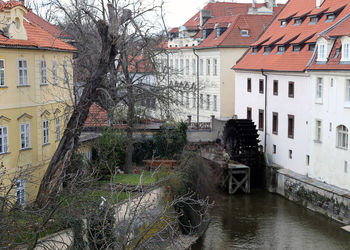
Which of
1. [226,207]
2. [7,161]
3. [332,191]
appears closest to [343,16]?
[332,191]

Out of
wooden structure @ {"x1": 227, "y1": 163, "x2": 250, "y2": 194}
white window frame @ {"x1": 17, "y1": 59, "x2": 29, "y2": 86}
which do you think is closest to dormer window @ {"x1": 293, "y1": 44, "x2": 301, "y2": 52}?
wooden structure @ {"x1": 227, "y1": 163, "x2": 250, "y2": 194}

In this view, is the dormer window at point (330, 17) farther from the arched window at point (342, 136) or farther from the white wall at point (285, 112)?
the arched window at point (342, 136)

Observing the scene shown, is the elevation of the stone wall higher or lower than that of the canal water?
higher

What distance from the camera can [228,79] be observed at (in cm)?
3594

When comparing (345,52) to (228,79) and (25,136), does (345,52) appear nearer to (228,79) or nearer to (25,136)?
(25,136)

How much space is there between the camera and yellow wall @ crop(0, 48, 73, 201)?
1616cm

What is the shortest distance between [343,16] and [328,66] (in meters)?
3.05

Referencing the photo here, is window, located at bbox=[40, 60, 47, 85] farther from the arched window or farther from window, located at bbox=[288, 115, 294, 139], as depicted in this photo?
window, located at bbox=[288, 115, 294, 139]

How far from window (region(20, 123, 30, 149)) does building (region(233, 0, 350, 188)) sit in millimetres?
11235

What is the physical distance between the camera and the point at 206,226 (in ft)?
66.8

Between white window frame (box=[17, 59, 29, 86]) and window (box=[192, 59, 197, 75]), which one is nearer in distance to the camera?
white window frame (box=[17, 59, 29, 86])

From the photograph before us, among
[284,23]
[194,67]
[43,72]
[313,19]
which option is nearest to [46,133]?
[43,72]

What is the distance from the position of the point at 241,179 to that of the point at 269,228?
21.2 feet

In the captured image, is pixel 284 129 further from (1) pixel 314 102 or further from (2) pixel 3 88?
(2) pixel 3 88
